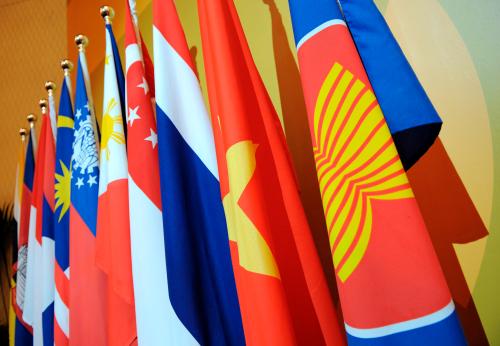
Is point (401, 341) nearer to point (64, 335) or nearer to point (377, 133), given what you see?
point (377, 133)

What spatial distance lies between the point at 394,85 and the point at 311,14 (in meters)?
0.27

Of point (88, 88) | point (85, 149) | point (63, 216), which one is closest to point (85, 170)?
point (85, 149)

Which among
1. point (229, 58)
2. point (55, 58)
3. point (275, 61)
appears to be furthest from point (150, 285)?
point (55, 58)

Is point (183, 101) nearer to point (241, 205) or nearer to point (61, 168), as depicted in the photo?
point (241, 205)

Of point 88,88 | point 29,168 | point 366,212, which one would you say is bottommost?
point 366,212

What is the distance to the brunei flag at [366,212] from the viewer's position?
0.66 meters

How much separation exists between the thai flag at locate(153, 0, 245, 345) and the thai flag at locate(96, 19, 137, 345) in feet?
0.49

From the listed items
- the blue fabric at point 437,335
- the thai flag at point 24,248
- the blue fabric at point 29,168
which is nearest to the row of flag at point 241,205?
the blue fabric at point 437,335

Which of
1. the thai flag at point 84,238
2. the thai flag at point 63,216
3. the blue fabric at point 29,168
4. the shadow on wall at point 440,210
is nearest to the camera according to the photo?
the shadow on wall at point 440,210

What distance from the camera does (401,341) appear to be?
2.16 feet

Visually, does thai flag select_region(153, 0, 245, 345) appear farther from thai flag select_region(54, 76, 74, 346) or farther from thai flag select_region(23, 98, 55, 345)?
thai flag select_region(23, 98, 55, 345)

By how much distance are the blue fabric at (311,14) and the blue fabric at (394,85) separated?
5cm

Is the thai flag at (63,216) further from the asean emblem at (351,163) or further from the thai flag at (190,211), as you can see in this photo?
the asean emblem at (351,163)

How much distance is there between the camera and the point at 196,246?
1001 millimetres
